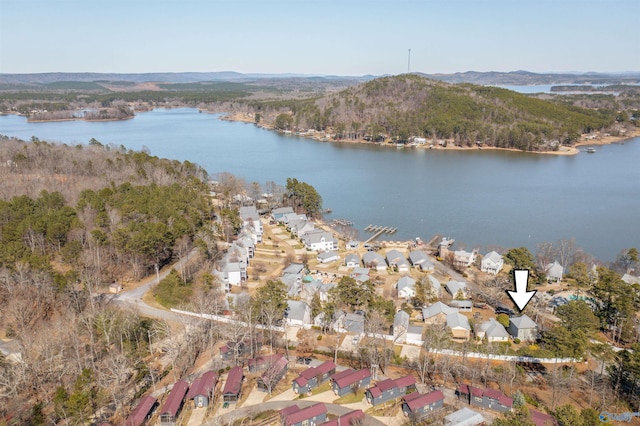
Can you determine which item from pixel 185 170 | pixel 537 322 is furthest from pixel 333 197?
pixel 537 322

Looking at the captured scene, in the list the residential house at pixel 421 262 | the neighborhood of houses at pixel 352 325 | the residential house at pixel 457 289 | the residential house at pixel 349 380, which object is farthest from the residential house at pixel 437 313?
the residential house at pixel 421 262

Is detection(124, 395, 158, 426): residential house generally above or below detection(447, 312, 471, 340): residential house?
above

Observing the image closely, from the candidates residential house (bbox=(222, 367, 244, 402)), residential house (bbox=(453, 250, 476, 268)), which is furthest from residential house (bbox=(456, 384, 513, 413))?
residential house (bbox=(453, 250, 476, 268))

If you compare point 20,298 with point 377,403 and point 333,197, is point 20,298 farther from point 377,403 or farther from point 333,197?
point 333,197

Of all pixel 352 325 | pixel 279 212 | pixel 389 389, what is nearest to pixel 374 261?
pixel 352 325

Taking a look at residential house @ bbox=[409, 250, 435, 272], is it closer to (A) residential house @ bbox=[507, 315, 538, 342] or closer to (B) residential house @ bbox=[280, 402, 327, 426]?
(A) residential house @ bbox=[507, 315, 538, 342]

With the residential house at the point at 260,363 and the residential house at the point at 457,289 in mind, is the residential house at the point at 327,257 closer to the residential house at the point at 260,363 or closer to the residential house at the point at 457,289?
the residential house at the point at 457,289
